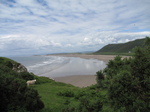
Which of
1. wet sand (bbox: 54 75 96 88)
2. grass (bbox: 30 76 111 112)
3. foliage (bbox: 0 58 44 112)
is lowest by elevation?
wet sand (bbox: 54 75 96 88)

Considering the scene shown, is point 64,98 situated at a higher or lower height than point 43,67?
higher

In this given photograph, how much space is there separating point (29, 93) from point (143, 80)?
7.33 metres

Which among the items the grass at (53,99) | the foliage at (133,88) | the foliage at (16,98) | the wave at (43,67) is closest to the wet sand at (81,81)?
the grass at (53,99)

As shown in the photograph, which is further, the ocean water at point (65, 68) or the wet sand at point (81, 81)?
the ocean water at point (65, 68)

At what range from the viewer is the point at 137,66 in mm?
7012

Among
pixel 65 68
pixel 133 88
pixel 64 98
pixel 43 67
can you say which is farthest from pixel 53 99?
pixel 43 67

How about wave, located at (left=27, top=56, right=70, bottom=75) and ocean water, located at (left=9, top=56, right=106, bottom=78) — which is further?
wave, located at (left=27, top=56, right=70, bottom=75)

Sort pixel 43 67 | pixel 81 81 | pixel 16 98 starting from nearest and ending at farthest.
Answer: pixel 16 98, pixel 81 81, pixel 43 67

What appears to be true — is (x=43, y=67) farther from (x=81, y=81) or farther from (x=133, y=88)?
(x=133, y=88)

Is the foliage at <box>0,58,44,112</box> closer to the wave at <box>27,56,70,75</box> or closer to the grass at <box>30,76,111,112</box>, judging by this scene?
the grass at <box>30,76,111,112</box>

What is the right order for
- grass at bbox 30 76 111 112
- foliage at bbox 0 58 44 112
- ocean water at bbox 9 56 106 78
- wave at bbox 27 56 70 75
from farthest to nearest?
wave at bbox 27 56 70 75, ocean water at bbox 9 56 106 78, grass at bbox 30 76 111 112, foliage at bbox 0 58 44 112

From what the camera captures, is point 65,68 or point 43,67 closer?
point 65,68

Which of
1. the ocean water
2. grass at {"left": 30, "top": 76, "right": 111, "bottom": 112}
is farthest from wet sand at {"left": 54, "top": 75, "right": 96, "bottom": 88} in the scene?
grass at {"left": 30, "top": 76, "right": 111, "bottom": 112}

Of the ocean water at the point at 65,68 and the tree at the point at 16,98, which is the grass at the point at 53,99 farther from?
the ocean water at the point at 65,68
